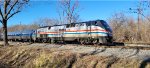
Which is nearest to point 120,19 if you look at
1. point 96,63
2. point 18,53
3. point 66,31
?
point 66,31

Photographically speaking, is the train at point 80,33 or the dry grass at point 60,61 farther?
the train at point 80,33

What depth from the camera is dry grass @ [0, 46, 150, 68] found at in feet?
46.3

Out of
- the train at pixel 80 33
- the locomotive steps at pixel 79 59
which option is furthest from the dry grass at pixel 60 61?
the train at pixel 80 33

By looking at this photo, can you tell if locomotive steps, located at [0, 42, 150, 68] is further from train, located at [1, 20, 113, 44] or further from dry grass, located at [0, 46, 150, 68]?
train, located at [1, 20, 113, 44]

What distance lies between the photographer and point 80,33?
30516mm

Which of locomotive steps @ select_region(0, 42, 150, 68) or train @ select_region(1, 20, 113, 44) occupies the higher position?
train @ select_region(1, 20, 113, 44)

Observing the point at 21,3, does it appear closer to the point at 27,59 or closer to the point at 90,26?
the point at 90,26

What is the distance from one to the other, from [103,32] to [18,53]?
29.4 feet

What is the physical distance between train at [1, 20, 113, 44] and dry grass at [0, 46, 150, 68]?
8.13 meters

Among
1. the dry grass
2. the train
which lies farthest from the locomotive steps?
the train

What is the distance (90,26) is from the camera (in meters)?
29.1

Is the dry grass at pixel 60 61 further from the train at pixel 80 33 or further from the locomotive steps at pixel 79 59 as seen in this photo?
the train at pixel 80 33

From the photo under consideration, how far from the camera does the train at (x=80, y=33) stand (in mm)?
27705

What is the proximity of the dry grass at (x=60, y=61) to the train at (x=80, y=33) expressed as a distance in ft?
26.7
